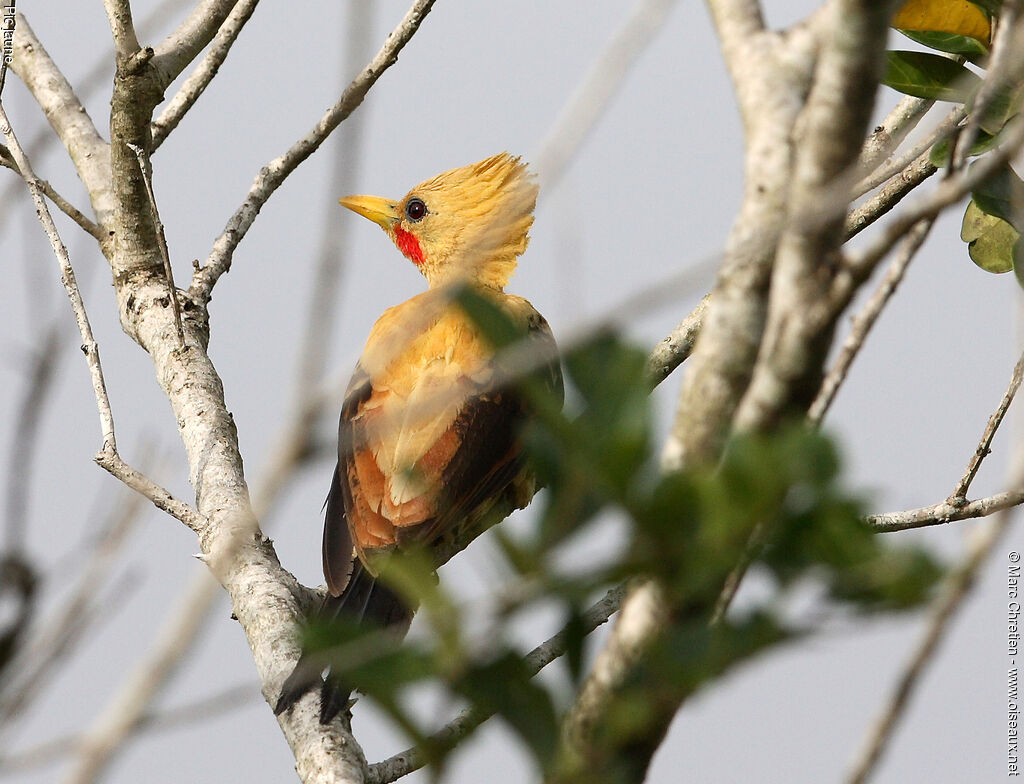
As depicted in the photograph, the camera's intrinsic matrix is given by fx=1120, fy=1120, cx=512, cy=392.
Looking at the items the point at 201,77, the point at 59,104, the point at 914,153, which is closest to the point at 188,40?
the point at 201,77

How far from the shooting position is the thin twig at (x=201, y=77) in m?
3.77

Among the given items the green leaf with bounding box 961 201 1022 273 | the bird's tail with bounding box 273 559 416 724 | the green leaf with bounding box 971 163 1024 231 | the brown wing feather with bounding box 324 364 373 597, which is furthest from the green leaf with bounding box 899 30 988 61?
the brown wing feather with bounding box 324 364 373 597

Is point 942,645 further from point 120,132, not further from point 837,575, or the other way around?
point 120,132

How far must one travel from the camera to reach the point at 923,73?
223 centimetres

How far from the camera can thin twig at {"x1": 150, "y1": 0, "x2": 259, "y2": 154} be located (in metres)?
3.77

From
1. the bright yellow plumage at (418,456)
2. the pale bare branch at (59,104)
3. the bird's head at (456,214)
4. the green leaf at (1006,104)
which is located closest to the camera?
the green leaf at (1006,104)

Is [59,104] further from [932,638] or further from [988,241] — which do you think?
[932,638]

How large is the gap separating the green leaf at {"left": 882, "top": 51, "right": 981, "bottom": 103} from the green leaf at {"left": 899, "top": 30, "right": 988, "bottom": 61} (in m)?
0.04

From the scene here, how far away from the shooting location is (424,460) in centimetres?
360

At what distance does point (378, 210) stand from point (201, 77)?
1.50 meters

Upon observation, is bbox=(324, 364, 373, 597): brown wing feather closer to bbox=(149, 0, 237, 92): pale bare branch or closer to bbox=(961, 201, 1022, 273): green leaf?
bbox=(149, 0, 237, 92): pale bare branch

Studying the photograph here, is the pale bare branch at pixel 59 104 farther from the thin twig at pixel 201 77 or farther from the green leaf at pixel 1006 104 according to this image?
the green leaf at pixel 1006 104

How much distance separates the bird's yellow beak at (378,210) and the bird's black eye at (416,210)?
0.22 feet

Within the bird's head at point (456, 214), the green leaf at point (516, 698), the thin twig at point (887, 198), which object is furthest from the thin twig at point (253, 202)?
the green leaf at point (516, 698)
